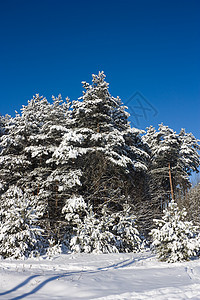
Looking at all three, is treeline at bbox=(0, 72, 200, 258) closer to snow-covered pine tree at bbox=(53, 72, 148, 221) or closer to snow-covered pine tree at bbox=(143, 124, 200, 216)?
snow-covered pine tree at bbox=(53, 72, 148, 221)

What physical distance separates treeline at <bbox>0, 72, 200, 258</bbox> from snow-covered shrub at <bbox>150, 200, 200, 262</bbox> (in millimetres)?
2972

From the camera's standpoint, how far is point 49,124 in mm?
16703

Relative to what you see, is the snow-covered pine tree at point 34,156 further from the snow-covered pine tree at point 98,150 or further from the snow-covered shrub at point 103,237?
the snow-covered shrub at point 103,237

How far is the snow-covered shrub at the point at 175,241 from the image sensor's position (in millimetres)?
9523

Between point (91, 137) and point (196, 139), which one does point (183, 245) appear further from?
point (196, 139)

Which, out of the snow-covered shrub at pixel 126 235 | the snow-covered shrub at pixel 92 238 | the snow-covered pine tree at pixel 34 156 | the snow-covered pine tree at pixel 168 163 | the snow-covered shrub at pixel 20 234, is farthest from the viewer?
the snow-covered pine tree at pixel 168 163

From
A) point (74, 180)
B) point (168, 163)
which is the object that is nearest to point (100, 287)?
point (74, 180)

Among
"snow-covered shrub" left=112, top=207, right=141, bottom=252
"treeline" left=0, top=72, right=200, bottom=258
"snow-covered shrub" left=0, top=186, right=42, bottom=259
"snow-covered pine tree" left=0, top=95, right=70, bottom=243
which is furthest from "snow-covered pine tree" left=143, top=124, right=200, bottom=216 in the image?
"snow-covered shrub" left=0, top=186, right=42, bottom=259

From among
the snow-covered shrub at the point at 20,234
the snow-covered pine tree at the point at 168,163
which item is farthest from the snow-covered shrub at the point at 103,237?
the snow-covered pine tree at the point at 168,163

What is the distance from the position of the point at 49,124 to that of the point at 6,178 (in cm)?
467

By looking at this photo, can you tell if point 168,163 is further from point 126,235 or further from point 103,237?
point 103,237

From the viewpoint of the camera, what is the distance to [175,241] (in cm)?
963

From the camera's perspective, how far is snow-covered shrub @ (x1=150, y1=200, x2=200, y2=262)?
31.2 feet

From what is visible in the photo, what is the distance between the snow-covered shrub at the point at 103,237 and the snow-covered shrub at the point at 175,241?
2807 millimetres
